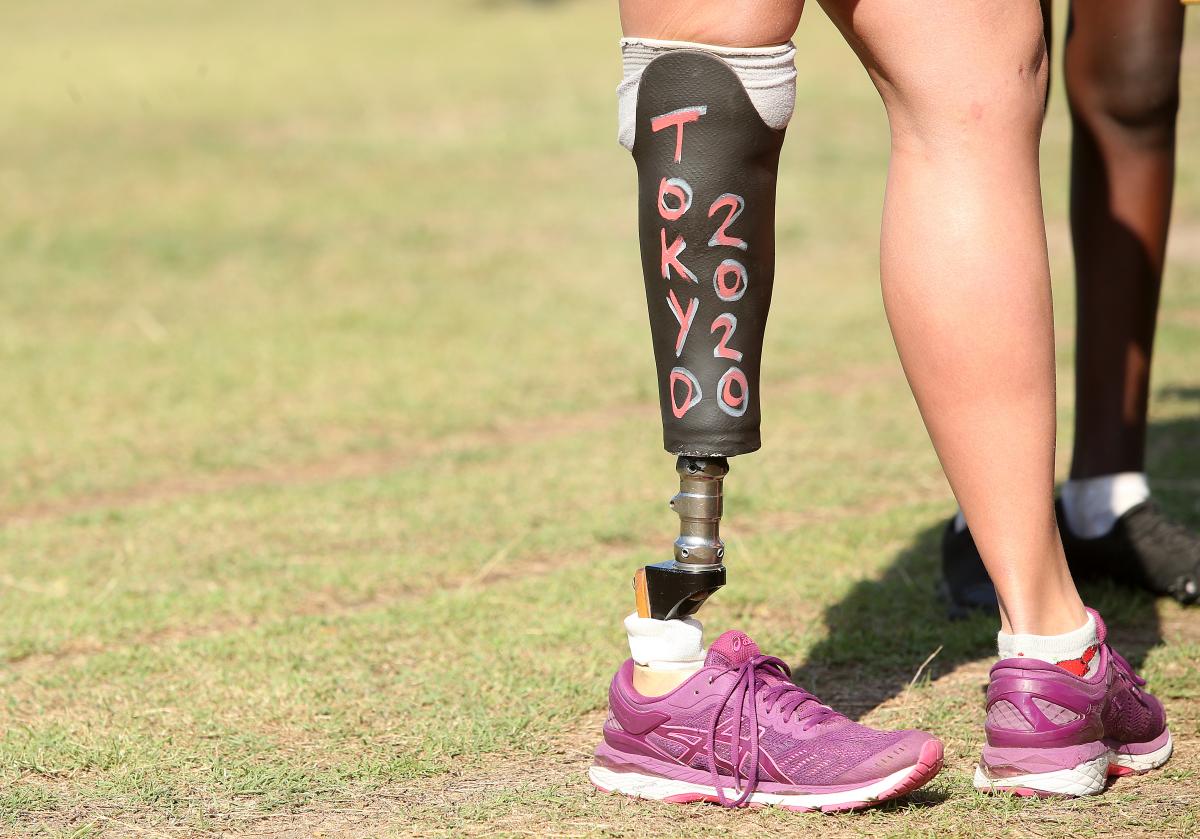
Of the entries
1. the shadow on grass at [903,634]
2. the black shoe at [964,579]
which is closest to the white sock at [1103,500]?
the shadow on grass at [903,634]

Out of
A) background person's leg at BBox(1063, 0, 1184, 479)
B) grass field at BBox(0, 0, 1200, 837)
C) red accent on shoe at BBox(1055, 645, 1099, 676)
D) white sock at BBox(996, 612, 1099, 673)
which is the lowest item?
grass field at BBox(0, 0, 1200, 837)

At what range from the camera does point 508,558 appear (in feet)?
9.54

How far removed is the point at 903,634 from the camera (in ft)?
7.93

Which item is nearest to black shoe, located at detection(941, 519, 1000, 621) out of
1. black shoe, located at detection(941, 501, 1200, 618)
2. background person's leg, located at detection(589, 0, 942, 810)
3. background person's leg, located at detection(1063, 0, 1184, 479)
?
black shoe, located at detection(941, 501, 1200, 618)

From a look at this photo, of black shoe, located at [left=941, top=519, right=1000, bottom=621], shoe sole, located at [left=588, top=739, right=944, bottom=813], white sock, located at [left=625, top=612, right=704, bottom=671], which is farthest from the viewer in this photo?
black shoe, located at [left=941, top=519, right=1000, bottom=621]

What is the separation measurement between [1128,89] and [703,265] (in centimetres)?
115

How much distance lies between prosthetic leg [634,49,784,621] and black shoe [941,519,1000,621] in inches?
32.7

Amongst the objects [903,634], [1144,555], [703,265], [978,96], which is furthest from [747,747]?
[1144,555]

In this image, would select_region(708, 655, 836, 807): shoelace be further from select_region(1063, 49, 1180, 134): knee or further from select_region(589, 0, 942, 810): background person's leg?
select_region(1063, 49, 1180, 134): knee

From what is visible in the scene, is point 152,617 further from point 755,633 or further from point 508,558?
point 755,633

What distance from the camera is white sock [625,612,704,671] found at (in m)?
1.82

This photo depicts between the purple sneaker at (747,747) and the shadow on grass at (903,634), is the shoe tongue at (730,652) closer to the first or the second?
the purple sneaker at (747,747)

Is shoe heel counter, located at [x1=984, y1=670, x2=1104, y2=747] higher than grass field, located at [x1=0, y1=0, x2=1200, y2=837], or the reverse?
shoe heel counter, located at [x1=984, y1=670, x2=1104, y2=747]

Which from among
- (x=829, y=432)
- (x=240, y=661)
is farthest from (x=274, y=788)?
(x=829, y=432)
